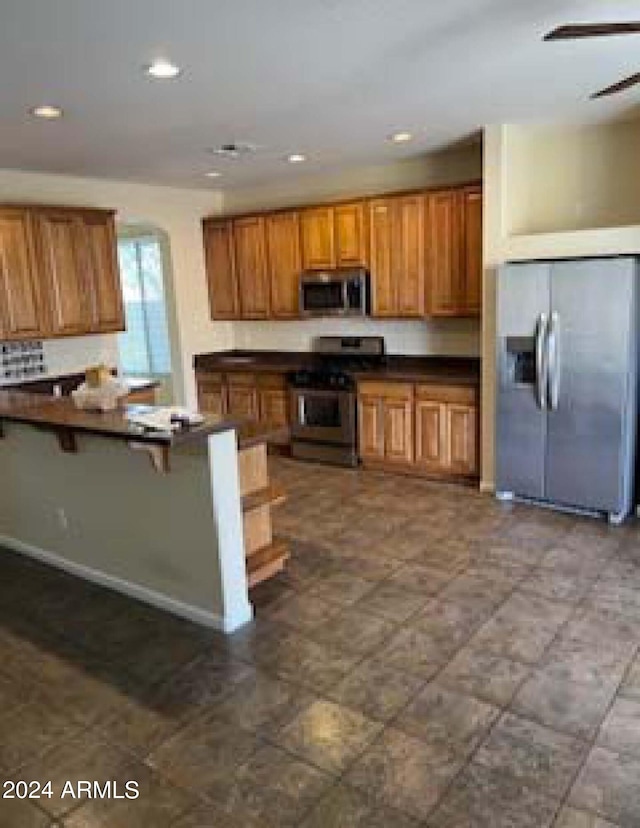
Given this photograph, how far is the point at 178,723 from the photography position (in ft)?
8.04

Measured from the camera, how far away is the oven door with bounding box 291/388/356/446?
566 centimetres

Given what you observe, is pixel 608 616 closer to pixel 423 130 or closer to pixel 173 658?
pixel 173 658

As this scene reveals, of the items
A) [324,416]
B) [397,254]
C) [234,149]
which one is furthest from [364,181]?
[324,416]

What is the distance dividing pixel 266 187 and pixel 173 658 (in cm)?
507

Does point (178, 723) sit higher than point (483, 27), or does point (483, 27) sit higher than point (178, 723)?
point (483, 27)

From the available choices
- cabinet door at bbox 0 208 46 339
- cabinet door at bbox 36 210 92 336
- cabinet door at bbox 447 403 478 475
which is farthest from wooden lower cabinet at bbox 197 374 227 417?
cabinet door at bbox 447 403 478 475

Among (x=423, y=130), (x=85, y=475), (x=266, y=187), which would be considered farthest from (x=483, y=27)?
(x=266, y=187)

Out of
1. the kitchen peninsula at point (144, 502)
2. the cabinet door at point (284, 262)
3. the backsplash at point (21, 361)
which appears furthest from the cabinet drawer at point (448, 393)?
the backsplash at point (21, 361)

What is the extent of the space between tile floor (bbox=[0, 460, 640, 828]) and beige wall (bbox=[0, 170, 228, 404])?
7.97ft

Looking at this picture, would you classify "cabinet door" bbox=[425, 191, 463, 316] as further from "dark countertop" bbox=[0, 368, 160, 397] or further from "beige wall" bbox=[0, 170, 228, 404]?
"beige wall" bbox=[0, 170, 228, 404]

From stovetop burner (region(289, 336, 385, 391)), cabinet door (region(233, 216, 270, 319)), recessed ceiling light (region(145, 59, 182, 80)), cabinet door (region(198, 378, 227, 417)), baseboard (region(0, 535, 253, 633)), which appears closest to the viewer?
A: recessed ceiling light (region(145, 59, 182, 80))

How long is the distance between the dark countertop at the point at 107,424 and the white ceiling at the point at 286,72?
1646mm

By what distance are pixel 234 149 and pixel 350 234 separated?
1.42 metres

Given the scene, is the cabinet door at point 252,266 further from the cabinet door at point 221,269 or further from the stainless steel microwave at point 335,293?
the stainless steel microwave at point 335,293
